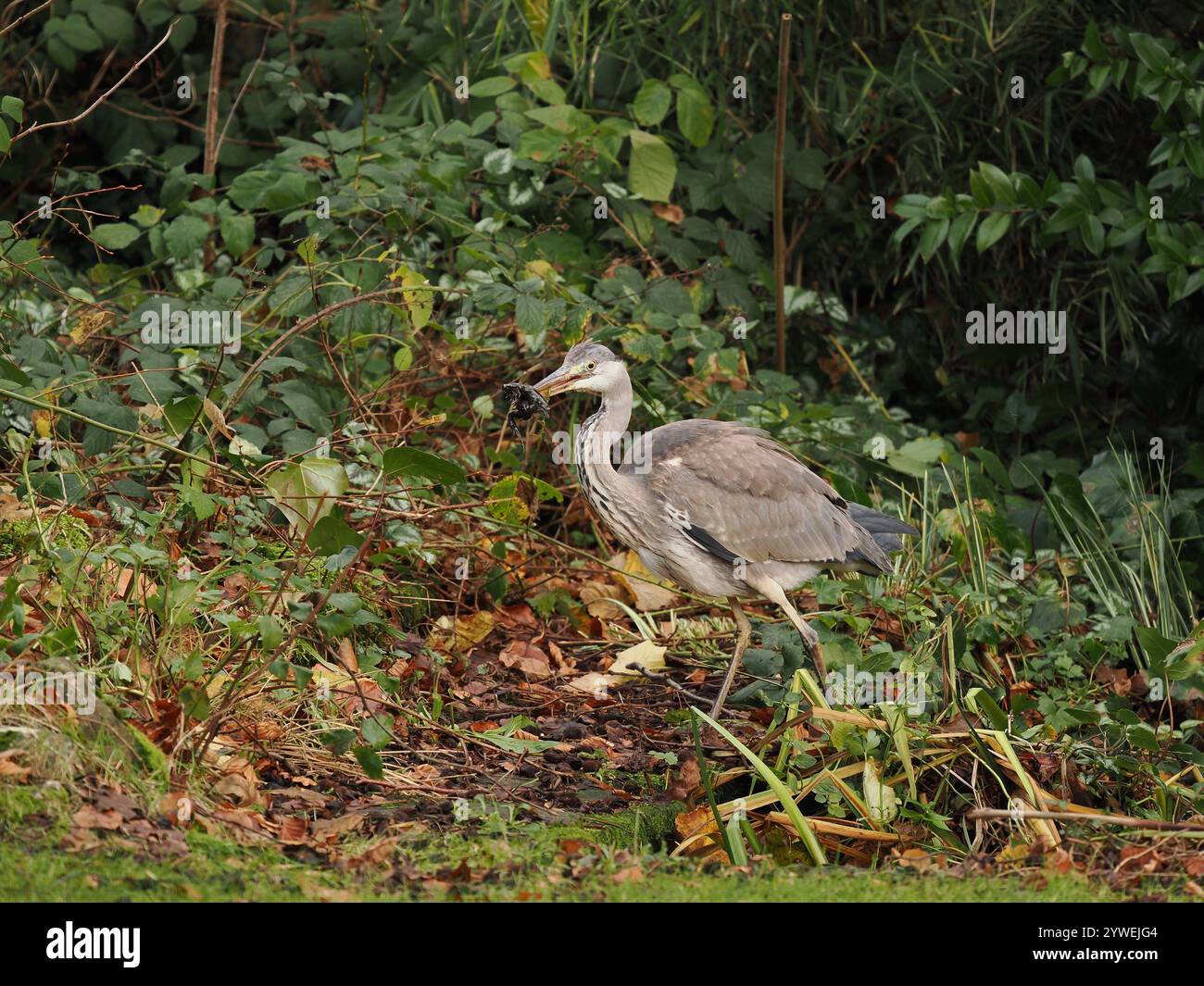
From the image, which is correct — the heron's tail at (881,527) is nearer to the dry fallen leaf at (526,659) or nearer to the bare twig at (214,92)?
the dry fallen leaf at (526,659)

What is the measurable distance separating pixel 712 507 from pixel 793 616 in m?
0.51

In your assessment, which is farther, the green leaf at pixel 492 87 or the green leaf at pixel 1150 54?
the green leaf at pixel 492 87

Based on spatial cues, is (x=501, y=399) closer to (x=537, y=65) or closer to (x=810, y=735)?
(x=537, y=65)

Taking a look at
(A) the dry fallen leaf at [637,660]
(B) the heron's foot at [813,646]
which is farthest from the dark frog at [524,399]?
(B) the heron's foot at [813,646]

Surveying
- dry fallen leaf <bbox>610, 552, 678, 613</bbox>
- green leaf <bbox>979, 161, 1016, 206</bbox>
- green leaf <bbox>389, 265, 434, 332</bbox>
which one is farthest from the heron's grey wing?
green leaf <bbox>979, 161, 1016, 206</bbox>

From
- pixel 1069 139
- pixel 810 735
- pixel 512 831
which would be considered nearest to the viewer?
pixel 512 831

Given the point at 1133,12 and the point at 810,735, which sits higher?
the point at 1133,12

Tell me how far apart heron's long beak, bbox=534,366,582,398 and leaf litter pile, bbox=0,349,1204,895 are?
6 centimetres

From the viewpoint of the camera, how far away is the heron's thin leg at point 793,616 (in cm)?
522

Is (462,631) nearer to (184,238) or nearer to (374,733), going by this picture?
(374,733)

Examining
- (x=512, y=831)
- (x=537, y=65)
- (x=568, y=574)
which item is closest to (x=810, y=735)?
(x=512, y=831)

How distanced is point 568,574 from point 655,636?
0.48m

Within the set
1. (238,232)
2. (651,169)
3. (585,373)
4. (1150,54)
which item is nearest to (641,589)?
(585,373)

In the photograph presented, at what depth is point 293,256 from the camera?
7090mm
